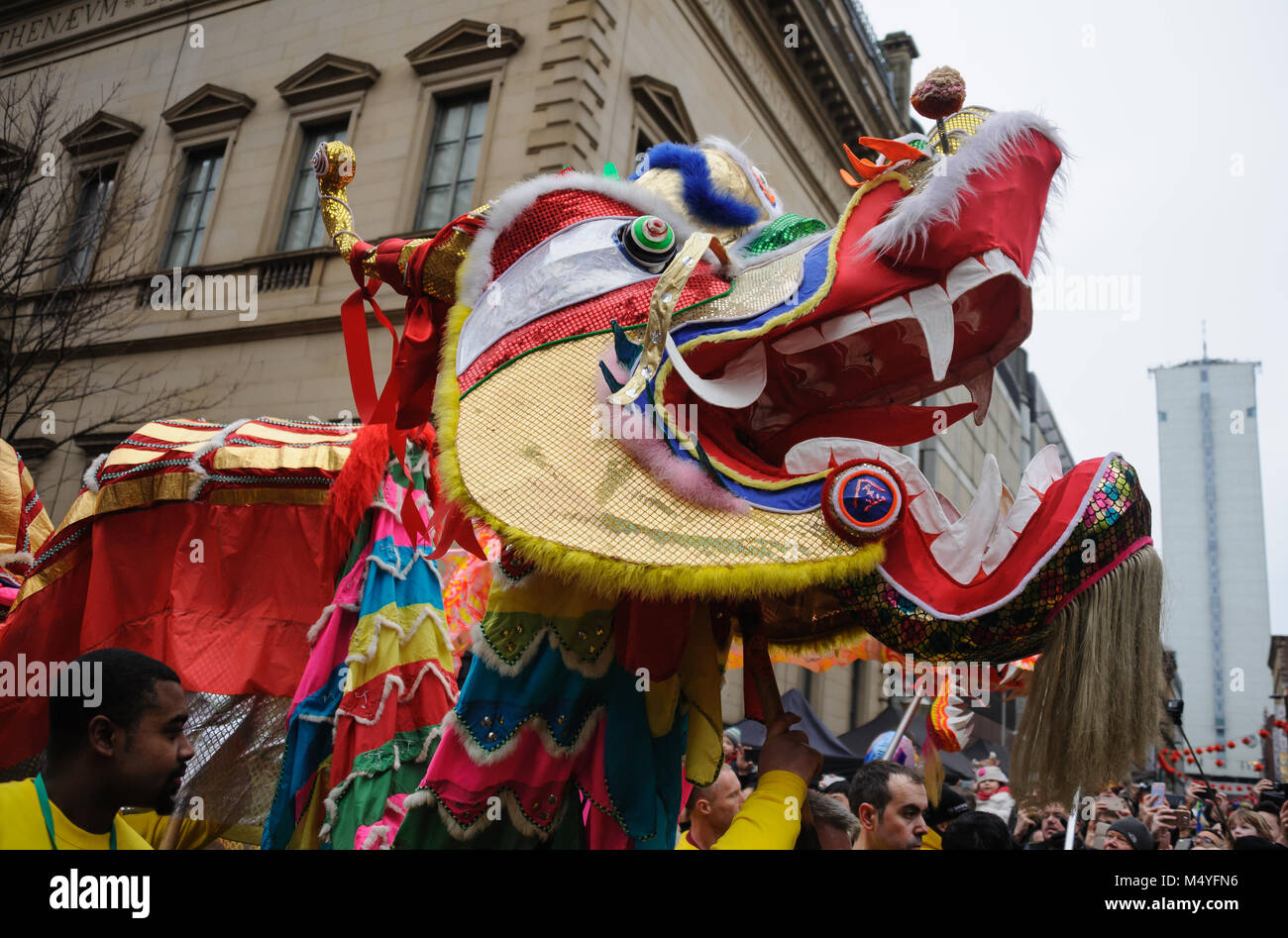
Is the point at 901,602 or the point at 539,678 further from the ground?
the point at 901,602

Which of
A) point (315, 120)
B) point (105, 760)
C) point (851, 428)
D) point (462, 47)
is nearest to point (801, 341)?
point (851, 428)

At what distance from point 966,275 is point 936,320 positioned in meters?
0.10

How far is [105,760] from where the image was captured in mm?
1851

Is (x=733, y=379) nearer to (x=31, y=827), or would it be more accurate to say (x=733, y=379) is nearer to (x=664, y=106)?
(x=31, y=827)

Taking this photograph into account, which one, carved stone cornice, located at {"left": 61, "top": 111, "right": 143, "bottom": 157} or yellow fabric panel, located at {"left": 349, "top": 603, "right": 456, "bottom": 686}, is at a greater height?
carved stone cornice, located at {"left": 61, "top": 111, "right": 143, "bottom": 157}

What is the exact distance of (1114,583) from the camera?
5.43 ft

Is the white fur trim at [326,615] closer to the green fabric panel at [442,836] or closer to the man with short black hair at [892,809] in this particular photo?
the green fabric panel at [442,836]

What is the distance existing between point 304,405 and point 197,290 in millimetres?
3378

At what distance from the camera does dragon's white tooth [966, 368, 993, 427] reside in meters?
2.19

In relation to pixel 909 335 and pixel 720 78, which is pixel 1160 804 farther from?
pixel 720 78

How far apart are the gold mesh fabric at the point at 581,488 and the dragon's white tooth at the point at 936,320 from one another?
0.44m

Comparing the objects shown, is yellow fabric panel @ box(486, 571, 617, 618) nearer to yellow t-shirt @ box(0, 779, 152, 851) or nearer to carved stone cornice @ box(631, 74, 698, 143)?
yellow t-shirt @ box(0, 779, 152, 851)

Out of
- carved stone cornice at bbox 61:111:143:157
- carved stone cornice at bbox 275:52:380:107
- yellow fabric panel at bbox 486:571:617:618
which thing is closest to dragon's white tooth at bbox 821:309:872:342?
yellow fabric panel at bbox 486:571:617:618
